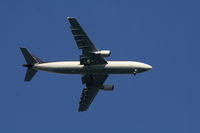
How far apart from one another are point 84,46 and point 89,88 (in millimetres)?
16890

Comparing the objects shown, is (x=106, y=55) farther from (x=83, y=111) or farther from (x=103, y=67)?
(x=83, y=111)

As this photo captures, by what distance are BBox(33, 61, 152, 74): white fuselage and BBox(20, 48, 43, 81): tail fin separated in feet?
9.63

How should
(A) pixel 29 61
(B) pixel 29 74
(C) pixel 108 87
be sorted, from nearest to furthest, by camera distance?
(A) pixel 29 61
(B) pixel 29 74
(C) pixel 108 87

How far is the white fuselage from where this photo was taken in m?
124

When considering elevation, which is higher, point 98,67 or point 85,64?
point 85,64

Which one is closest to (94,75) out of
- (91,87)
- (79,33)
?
(91,87)

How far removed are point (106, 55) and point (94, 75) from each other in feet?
31.8

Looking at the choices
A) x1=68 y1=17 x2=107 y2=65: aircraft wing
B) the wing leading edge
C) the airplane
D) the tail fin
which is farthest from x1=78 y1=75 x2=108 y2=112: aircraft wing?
the tail fin

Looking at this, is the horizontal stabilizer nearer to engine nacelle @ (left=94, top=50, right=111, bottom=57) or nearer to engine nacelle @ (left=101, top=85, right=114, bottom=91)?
engine nacelle @ (left=94, top=50, right=111, bottom=57)

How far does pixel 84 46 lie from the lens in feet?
406

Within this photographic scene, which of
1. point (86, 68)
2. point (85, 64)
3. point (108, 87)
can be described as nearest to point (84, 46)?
point (85, 64)

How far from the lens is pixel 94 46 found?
124625mm

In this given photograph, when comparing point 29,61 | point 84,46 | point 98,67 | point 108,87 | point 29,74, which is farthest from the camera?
point 108,87

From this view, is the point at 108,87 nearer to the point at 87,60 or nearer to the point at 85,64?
the point at 85,64
